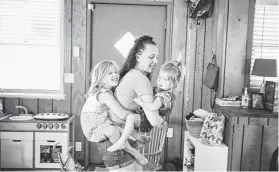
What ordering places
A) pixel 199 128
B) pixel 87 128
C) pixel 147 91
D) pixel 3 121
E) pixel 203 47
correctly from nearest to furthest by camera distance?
pixel 147 91
pixel 87 128
pixel 199 128
pixel 3 121
pixel 203 47

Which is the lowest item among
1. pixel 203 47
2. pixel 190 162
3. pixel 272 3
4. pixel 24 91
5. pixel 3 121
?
pixel 190 162

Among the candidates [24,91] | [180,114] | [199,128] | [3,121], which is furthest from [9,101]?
[199,128]

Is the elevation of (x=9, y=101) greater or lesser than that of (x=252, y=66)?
lesser

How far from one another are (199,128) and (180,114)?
1169mm

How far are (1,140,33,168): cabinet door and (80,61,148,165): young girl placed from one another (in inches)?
92.3

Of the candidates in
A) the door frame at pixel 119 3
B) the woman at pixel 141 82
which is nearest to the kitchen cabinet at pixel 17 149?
the door frame at pixel 119 3

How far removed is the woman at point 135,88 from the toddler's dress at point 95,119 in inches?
1.8

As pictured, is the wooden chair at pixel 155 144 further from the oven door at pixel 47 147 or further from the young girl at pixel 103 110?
the young girl at pixel 103 110

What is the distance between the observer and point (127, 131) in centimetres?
147

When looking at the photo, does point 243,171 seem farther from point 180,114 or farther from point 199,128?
point 180,114

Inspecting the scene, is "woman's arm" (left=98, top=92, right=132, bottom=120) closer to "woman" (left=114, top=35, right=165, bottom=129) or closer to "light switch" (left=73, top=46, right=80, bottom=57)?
"woman" (left=114, top=35, right=165, bottom=129)

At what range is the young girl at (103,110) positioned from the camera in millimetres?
1501

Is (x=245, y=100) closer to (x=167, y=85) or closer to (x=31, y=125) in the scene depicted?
(x=167, y=85)

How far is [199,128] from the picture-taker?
9.66 feet
